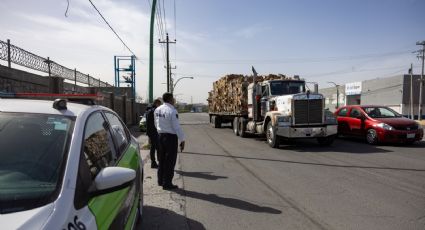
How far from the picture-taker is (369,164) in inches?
402

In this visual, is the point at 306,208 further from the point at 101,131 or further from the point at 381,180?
the point at 101,131

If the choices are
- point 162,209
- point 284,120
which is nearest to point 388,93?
point 284,120

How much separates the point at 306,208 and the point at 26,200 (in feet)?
15.1

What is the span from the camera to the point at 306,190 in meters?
7.35

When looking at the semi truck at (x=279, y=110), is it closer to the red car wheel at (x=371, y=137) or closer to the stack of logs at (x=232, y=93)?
the stack of logs at (x=232, y=93)

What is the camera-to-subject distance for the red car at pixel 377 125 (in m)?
14.3

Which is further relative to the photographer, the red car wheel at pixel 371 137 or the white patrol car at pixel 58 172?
the red car wheel at pixel 371 137

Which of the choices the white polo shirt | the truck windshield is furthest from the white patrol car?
the truck windshield

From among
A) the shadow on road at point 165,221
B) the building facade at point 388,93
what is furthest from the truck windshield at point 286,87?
the building facade at point 388,93

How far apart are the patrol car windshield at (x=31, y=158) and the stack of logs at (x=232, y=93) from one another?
1691 centimetres

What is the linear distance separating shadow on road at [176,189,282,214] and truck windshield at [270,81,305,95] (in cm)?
1025

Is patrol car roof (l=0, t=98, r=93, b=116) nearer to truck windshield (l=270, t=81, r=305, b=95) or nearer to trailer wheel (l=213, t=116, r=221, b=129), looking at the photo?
truck windshield (l=270, t=81, r=305, b=95)

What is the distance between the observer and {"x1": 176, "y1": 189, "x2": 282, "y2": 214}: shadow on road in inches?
241

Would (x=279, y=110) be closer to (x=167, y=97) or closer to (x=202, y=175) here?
(x=202, y=175)
